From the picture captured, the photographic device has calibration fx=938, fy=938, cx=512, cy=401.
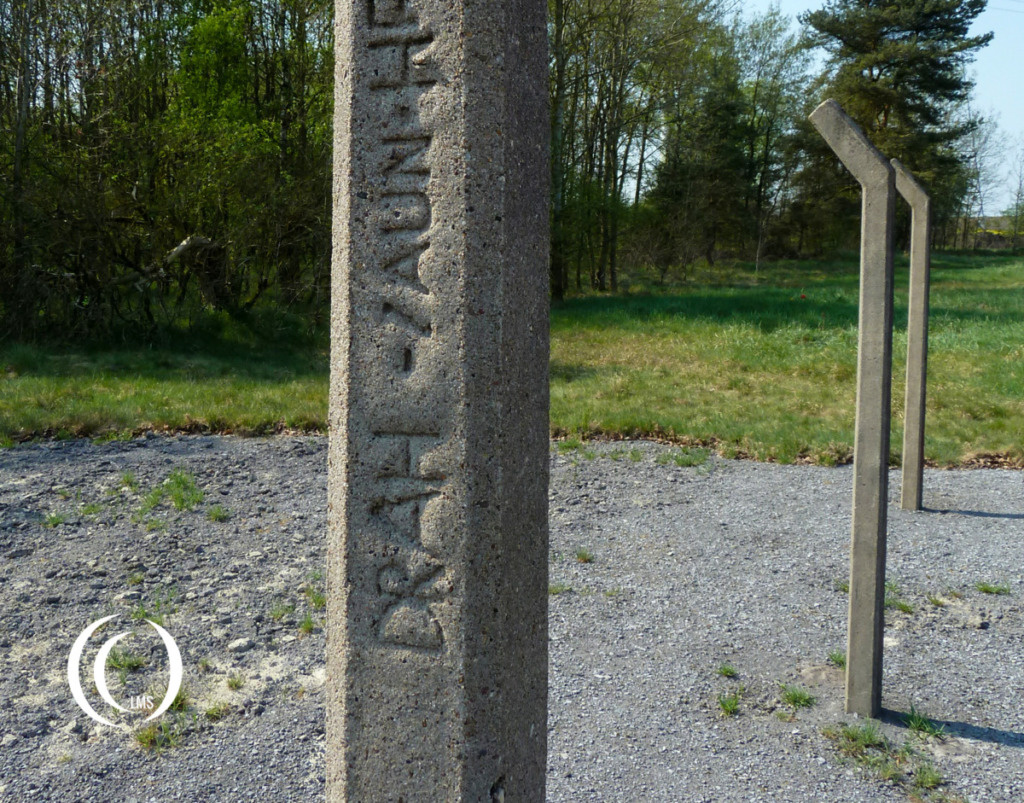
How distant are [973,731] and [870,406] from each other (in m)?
1.40

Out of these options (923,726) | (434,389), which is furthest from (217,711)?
(923,726)

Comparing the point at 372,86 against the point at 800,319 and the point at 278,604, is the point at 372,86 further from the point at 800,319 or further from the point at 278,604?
the point at 800,319

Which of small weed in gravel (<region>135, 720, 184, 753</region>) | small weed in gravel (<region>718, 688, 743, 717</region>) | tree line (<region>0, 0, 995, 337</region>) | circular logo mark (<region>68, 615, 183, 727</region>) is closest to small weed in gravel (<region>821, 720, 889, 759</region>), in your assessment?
small weed in gravel (<region>718, 688, 743, 717</region>)

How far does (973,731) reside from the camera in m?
3.85

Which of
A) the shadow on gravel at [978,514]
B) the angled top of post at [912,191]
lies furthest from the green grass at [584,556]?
the angled top of post at [912,191]

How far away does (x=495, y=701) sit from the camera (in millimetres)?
1992

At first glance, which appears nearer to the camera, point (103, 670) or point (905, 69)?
point (103, 670)

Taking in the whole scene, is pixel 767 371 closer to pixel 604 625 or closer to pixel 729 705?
pixel 604 625

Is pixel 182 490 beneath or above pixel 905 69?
beneath

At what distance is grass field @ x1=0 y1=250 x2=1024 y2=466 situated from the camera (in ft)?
30.2

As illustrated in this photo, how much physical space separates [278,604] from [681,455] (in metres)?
4.57

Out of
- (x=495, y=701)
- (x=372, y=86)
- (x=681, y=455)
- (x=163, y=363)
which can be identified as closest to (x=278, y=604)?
(x=495, y=701)

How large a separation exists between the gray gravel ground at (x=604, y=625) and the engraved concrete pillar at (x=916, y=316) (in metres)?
0.61

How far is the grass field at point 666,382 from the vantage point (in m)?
9.20
